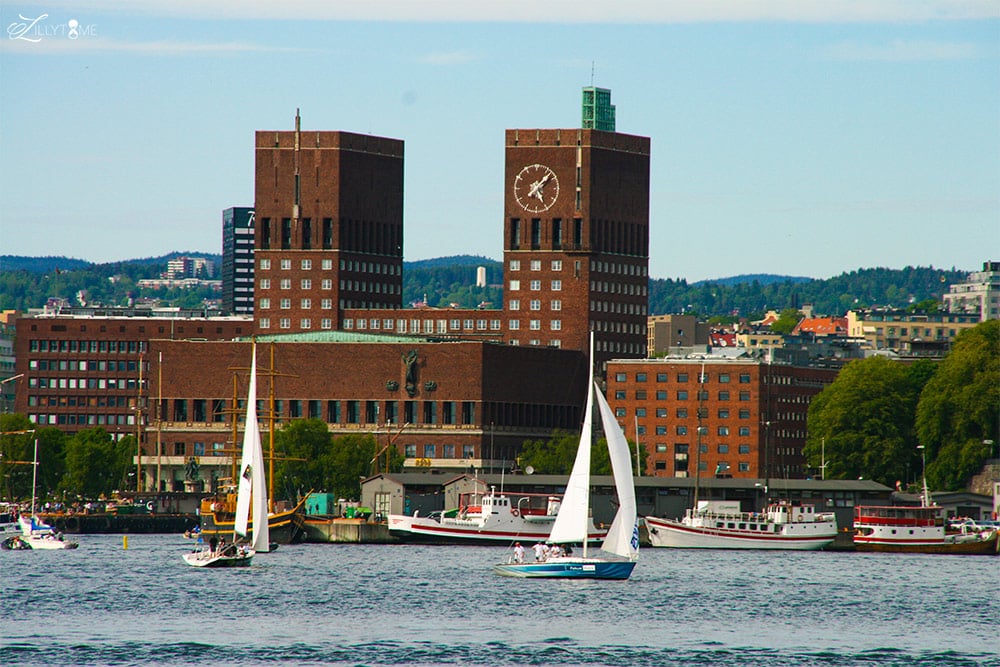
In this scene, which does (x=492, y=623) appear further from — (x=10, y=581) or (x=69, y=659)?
(x=10, y=581)

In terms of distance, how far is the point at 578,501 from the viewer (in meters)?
127

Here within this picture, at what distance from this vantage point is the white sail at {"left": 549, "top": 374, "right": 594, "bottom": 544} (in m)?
125

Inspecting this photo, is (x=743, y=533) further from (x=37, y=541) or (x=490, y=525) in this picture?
(x=37, y=541)

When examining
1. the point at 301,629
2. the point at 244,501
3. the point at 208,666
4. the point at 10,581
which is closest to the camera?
the point at 208,666

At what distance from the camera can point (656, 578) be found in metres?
139

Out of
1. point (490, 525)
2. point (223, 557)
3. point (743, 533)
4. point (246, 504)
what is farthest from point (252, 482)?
point (743, 533)

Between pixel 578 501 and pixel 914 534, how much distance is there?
A: 57.0m

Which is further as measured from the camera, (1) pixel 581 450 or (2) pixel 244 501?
(2) pixel 244 501

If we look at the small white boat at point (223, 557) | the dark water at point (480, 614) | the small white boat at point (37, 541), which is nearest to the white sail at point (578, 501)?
the dark water at point (480, 614)

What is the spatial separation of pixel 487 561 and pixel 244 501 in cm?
2091

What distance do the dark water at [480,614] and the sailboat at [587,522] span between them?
0.99m

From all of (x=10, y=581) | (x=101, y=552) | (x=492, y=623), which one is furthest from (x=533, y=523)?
(x=492, y=623)

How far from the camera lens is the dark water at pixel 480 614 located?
95625 mm

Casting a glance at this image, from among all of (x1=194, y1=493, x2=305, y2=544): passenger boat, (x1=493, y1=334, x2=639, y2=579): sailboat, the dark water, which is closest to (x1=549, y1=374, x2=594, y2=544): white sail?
(x1=493, y1=334, x2=639, y2=579): sailboat
